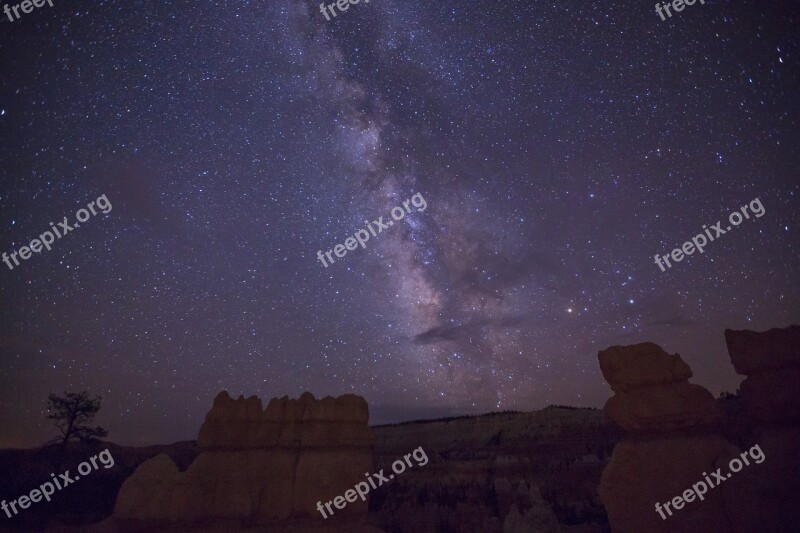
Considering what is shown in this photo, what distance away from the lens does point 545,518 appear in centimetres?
1817

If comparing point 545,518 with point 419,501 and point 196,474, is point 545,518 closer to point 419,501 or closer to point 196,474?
point 419,501

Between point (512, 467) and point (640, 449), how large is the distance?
22.8 metres

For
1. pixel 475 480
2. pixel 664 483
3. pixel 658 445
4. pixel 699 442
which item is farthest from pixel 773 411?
pixel 475 480

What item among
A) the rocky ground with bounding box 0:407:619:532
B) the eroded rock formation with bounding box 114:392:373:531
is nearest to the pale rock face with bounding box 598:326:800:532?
the rocky ground with bounding box 0:407:619:532

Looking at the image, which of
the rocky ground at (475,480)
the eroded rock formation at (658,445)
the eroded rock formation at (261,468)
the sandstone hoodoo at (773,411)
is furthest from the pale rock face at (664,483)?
the eroded rock formation at (261,468)

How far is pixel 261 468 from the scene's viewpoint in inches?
660

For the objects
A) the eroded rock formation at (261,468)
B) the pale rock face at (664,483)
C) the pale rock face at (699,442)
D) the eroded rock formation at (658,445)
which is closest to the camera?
the pale rock face at (699,442)

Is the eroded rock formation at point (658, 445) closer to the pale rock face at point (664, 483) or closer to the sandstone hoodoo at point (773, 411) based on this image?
the pale rock face at point (664, 483)

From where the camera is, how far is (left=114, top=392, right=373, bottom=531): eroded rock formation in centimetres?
1553

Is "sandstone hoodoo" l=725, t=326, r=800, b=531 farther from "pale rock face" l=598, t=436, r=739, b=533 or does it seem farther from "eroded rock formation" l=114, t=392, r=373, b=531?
"eroded rock formation" l=114, t=392, r=373, b=531

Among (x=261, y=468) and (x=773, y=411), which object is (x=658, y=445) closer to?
(x=773, y=411)

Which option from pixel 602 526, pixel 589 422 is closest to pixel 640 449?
pixel 602 526

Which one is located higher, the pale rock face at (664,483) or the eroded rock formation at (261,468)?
the eroded rock formation at (261,468)

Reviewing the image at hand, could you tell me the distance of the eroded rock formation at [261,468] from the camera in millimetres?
15531
